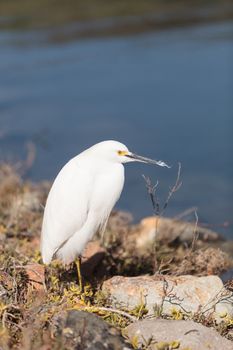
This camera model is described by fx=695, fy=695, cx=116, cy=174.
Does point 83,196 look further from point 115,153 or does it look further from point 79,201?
point 115,153

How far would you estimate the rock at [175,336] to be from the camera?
3098 mm

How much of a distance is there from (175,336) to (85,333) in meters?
0.45

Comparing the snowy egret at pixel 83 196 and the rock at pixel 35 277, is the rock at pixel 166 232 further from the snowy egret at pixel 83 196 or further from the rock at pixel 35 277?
the rock at pixel 35 277

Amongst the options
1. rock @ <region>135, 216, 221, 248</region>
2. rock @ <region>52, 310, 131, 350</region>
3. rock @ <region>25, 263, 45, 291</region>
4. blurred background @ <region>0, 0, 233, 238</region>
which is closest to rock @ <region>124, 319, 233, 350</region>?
rock @ <region>52, 310, 131, 350</region>

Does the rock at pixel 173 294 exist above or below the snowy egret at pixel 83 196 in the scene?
below

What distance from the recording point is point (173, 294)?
3689 millimetres

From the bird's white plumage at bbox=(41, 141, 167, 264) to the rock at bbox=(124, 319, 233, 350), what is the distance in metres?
0.86

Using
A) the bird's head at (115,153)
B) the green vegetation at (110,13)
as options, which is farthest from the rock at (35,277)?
the green vegetation at (110,13)

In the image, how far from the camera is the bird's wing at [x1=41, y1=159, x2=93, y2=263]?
3.83 metres

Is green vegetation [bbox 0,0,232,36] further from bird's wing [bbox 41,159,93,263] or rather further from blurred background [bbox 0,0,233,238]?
bird's wing [bbox 41,159,93,263]

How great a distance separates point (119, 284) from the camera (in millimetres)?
3852

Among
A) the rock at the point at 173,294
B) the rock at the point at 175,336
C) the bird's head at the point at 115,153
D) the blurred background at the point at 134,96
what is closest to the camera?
the rock at the point at 175,336

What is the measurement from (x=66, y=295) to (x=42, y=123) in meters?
6.38

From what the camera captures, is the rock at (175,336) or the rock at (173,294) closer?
the rock at (175,336)
